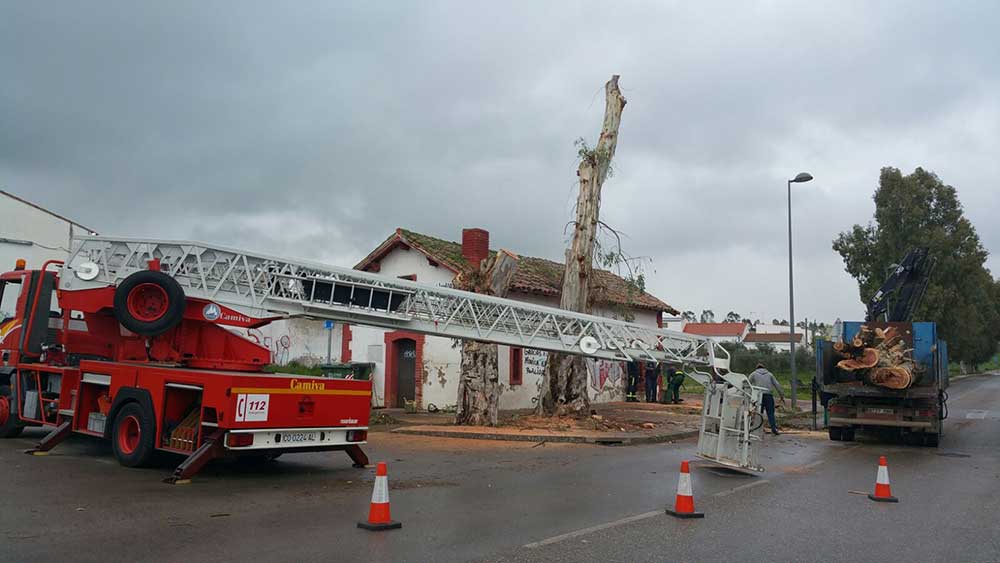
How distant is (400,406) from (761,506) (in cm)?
1678

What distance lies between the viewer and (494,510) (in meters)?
8.52

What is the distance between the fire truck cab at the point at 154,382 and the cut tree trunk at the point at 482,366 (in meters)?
6.69

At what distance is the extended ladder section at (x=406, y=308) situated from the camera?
1116cm

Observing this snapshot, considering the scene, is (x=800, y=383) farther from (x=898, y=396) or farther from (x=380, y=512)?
(x=380, y=512)

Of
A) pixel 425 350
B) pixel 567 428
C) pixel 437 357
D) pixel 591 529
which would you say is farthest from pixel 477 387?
pixel 591 529

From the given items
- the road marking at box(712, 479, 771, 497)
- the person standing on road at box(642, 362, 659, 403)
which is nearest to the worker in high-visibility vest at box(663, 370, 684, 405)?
the person standing on road at box(642, 362, 659, 403)

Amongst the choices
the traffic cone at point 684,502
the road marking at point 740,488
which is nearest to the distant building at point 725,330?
the road marking at point 740,488

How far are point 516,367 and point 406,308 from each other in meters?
13.4

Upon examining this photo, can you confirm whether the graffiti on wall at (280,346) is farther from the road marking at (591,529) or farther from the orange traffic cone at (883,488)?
the orange traffic cone at (883,488)

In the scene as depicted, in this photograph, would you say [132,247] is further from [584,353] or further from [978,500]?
[978,500]

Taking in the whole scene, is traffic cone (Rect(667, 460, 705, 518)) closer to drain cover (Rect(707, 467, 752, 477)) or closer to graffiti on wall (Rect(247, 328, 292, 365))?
drain cover (Rect(707, 467, 752, 477))

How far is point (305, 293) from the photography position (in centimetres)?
1119

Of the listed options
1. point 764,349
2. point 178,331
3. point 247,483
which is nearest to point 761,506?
point 247,483

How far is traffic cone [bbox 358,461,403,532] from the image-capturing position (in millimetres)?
7340
